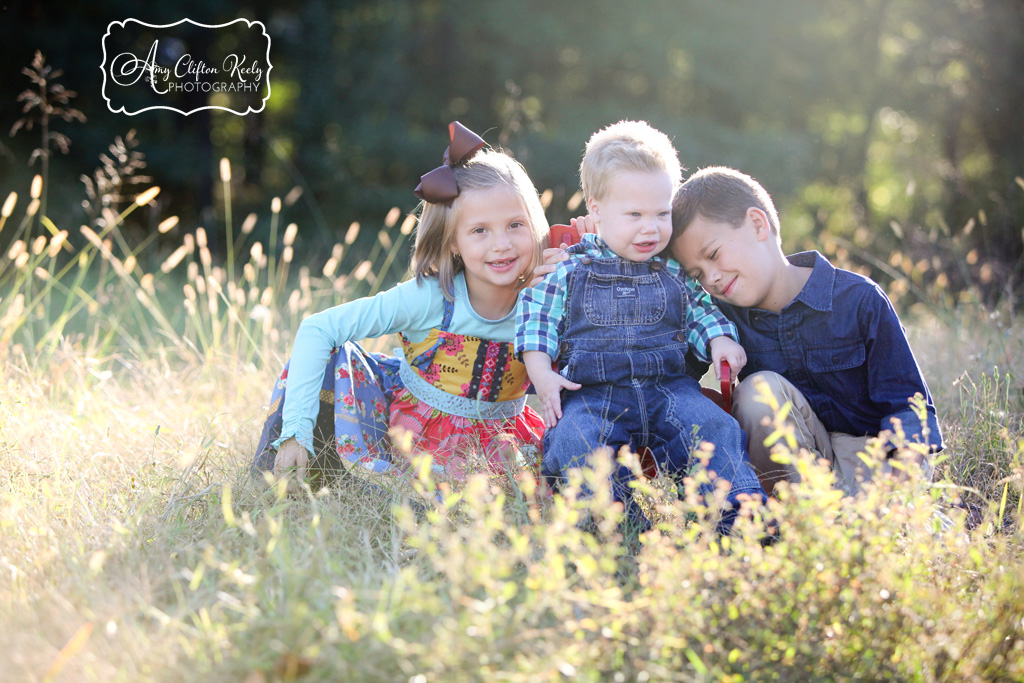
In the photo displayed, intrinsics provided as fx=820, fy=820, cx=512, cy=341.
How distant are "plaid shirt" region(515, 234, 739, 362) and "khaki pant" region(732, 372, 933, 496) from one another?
0.20 meters

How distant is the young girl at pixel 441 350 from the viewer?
270 cm

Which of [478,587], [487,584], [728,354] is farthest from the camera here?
[728,354]

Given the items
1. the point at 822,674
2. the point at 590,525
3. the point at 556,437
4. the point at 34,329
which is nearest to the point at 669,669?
the point at 822,674

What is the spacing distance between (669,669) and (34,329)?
4748 millimetres

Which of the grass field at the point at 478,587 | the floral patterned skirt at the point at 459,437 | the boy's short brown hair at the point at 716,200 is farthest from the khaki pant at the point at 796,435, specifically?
the floral patterned skirt at the point at 459,437

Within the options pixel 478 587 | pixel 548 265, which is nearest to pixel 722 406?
pixel 548 265

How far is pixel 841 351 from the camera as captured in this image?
2.70 m

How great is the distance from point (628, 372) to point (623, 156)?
677mm

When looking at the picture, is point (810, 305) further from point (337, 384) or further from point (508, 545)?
point (337, 384)

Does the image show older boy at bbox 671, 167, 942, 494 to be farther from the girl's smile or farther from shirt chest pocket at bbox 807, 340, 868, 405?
the girl's smile

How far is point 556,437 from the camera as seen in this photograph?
2.49 m

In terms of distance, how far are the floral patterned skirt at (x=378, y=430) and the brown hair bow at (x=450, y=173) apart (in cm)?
62

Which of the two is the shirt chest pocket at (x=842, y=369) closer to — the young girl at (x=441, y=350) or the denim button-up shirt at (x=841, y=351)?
the denim button-up shirt at (x=841, y=351)

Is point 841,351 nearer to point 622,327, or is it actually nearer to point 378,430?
point 622,327
